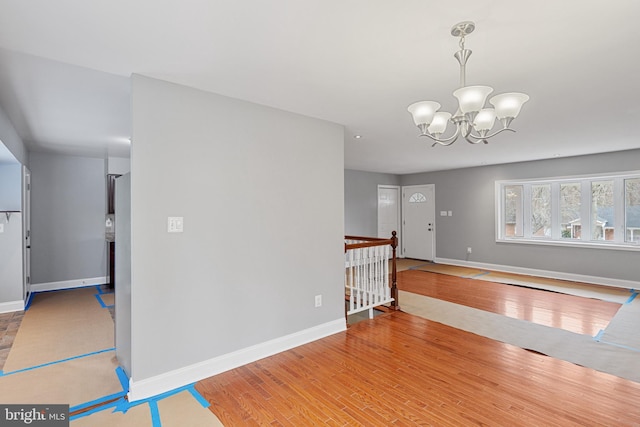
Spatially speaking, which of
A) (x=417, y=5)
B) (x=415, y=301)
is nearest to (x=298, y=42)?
(x=417, y=5)

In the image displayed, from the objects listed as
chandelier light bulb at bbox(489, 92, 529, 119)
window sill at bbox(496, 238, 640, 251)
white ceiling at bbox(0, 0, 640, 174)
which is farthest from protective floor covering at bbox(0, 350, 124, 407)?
window sill at bbox(496, 238, 640, 251)

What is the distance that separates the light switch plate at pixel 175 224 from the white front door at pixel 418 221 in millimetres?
6859

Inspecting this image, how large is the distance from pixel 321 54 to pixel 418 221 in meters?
6.99

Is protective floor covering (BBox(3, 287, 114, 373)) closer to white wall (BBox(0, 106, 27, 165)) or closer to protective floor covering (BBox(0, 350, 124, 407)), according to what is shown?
protective floor covering (BBox(0, 350, 124, 407))

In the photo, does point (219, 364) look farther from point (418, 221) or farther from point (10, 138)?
point (418, 221)

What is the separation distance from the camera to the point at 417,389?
2.39 metres

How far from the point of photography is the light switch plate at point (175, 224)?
95.7 inches

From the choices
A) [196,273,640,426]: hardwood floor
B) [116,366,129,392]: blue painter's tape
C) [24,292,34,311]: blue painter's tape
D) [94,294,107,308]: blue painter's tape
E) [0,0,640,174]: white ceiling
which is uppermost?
[0,0,640,174]: white ceiling

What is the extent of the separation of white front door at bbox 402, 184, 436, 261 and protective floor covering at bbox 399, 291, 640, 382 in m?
3.73

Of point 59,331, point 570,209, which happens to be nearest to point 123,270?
point 59,331

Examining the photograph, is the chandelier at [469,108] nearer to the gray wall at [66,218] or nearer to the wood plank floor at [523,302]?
the wood plank floor at [523,302]

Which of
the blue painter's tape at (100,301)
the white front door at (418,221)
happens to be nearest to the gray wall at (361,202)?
the white front door at (418,221)

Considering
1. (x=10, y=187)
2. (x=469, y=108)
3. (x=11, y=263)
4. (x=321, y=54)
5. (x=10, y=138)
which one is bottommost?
(x=11, y=263)

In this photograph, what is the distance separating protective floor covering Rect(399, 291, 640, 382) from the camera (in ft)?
9.11
